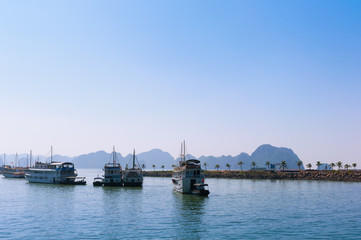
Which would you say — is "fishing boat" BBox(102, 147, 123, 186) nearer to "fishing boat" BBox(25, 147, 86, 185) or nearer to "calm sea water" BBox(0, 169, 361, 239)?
"fishing boat" BBox(25, 147, 86, 185)

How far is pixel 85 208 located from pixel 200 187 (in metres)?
31.1

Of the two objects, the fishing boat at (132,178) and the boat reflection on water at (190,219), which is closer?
the boat reflection on water at (190,219)

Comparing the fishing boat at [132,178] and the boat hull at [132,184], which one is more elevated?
the fishing boat at [132,178]

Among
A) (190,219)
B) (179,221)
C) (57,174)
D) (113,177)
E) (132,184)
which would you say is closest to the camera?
(179,221)

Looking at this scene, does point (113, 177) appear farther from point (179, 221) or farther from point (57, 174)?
point (179, 221)

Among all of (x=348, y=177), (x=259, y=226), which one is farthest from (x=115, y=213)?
(x=348, y=177)

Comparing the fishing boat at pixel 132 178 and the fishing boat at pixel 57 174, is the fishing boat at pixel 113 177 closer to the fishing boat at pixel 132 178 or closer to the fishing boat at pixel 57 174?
the fishing boat at pixel 132 178

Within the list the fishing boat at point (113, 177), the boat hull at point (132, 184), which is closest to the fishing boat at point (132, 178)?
the boat hull at point (132, 184)

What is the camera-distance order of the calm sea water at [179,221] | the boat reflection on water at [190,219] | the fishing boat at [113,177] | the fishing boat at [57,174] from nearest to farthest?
the calm sea water at [179,221]
the boat reflection on water at [190,219]
the fishing boat at [113,177]
the fishing boat at [57,174]

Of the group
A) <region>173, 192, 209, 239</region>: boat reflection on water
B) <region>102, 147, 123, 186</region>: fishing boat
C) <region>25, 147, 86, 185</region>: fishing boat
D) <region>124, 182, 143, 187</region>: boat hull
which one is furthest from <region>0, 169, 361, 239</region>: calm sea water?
<region>25, 147, 86, 185</region>: fishing boat

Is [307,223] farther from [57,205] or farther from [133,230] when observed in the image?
[57,205]

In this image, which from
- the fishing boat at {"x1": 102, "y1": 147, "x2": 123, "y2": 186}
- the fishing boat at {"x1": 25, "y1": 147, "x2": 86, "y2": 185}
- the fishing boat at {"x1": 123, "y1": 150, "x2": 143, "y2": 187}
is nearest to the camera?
the fishing boat at {"x1": 123, "y1": 150, "x2": 143, "y2": 187}

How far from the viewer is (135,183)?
367 feet

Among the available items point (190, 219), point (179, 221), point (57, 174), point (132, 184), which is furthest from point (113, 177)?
point (179, 221)
